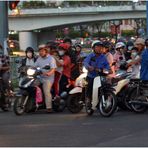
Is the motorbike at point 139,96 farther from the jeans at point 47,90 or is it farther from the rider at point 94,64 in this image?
the jeans at point 47,90

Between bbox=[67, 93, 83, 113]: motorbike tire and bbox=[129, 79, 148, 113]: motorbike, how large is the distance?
1242 mm

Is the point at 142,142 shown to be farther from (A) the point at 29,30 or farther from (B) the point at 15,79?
(A) the point at 29,30

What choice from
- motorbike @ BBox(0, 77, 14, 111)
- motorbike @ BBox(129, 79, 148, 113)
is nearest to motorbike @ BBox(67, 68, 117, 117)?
motorbike @ BBox(129, 79, 148, 113)

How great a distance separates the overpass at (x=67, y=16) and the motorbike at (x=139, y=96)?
53.0 metres

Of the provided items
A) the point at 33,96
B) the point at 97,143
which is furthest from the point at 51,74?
the point at 97,143

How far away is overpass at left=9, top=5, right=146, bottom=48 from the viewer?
65688 mm

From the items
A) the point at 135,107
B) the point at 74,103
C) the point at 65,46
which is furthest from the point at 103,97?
the point at 65,46

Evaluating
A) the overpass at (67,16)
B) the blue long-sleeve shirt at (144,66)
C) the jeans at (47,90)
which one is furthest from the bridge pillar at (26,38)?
the blue long-sleeve shirt at (144,66)

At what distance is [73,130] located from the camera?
32.1ft

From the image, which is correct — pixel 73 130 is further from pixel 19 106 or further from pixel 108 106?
pixel 19 106

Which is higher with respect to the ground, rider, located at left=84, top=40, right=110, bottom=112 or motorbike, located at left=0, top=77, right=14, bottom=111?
rider, located at left=84, top=40, right=110, bottom=112

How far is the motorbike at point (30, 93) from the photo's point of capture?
40.2 feet

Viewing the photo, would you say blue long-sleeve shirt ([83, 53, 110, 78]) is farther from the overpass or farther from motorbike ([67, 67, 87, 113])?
the overpass

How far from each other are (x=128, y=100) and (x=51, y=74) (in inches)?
74.9
